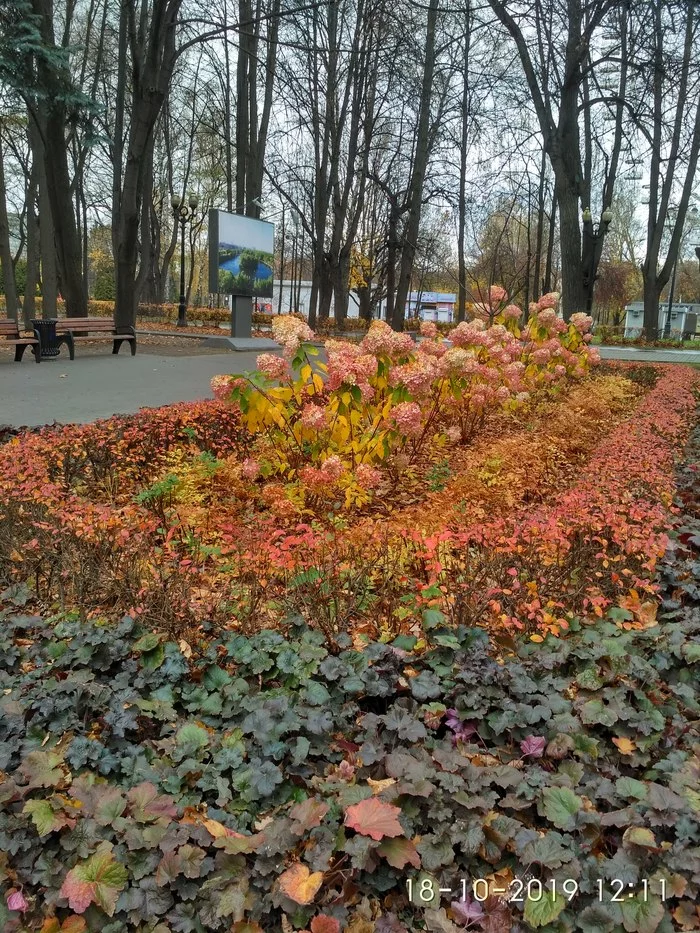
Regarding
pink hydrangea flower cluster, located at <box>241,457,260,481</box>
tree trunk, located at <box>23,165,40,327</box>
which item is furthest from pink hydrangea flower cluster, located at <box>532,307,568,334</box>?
tree trunk, located at <box>23,165,40,327</box>

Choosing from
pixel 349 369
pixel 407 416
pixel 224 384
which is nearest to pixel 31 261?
pixel 224 384

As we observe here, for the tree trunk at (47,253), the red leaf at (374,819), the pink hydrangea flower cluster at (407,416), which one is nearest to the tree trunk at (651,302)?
the tree trunk at (47,253)

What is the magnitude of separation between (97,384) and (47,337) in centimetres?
334

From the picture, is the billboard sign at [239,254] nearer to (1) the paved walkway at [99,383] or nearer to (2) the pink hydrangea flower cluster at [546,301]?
(1) the paved walkway at [99,383]

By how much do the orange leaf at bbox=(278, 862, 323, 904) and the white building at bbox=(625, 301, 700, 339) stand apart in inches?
1532

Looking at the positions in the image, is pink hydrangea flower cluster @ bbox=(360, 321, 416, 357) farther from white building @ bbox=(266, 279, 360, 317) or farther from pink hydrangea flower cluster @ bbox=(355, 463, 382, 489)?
white building @ bbox=(266, 279, 360, 317)

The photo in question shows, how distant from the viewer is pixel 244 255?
16781mm

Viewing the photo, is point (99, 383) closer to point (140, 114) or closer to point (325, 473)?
point (325, 473)

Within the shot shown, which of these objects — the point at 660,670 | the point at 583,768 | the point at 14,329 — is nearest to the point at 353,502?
the point at 660,670

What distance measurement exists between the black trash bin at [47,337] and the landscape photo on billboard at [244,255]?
5.27 meters

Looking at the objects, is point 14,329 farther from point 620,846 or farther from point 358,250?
point 358,250

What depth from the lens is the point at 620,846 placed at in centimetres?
163

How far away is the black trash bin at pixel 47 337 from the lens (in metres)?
11.5

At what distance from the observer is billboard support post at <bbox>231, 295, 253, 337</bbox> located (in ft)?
56.2
